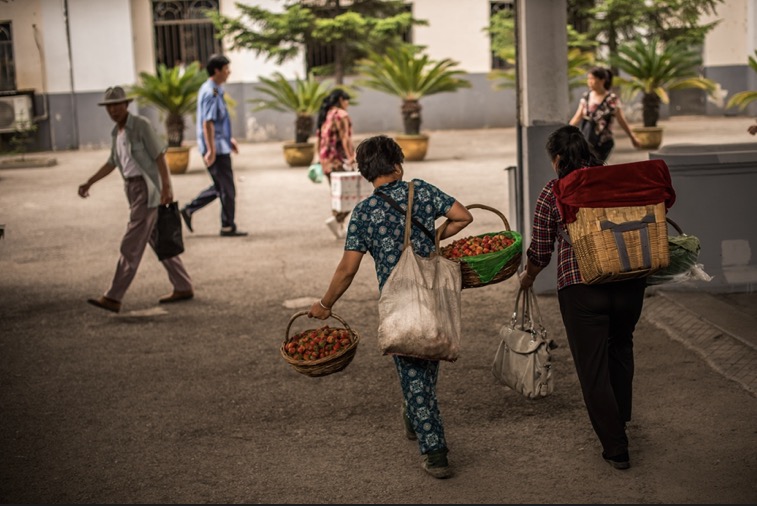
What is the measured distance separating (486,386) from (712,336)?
179cm

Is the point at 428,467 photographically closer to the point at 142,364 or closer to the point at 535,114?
the point at 142,364

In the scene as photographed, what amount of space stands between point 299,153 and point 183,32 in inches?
330

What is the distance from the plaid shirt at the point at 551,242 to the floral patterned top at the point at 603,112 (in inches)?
260

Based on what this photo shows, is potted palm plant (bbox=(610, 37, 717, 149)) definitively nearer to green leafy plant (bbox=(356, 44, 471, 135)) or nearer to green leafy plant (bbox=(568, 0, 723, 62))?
green leafy plant (bbox=(568, 0, 723, 62))

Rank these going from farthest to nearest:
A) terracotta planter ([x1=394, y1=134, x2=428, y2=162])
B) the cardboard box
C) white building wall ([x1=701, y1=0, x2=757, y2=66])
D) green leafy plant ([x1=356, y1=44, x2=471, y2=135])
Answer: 1. white building wall ([x1=701, y1=0, x2=757, y2=66])
2. green leafy plant ([x1=356, y1=44, x2=471, y2=135])
3. terracotta planter ([x1=394, y1=134, x2=428, y2=162])
4. the cardboard box

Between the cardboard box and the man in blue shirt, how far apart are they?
1.57 meters

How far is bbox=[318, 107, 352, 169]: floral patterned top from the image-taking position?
11.9 metres

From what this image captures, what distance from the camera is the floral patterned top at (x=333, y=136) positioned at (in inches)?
468

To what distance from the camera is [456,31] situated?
2841 centimetres

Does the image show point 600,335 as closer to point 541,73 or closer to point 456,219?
point 456,219

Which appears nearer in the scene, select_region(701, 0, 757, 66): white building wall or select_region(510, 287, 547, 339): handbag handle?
select_region(510, 287, 547, 339): handbag handle

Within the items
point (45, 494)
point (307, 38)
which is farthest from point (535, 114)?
point (307, 38)

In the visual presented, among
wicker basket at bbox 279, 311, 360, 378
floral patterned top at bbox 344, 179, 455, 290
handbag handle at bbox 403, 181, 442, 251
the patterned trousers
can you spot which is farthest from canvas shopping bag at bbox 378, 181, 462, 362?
wicker basket at bbox 279, 311, 360, 378

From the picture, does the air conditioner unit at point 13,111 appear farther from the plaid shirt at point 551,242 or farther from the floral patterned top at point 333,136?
the plaid shirt at point 551,242
